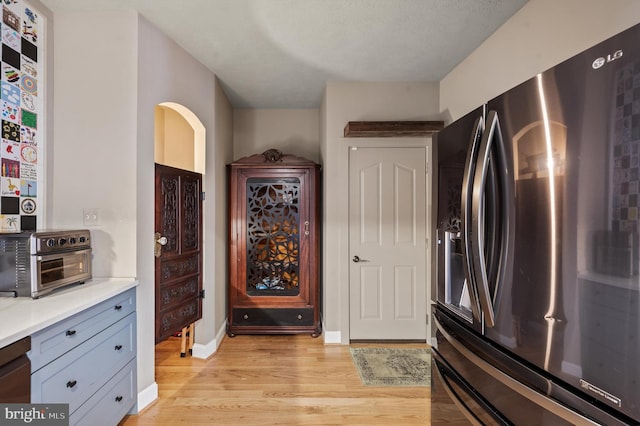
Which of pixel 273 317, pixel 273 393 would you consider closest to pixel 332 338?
pixel 273 317

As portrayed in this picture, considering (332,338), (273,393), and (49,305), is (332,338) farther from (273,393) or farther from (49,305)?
(49,305)

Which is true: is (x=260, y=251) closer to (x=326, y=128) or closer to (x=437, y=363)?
(x=326, y=128)

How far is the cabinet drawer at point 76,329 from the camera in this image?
4.19 ft

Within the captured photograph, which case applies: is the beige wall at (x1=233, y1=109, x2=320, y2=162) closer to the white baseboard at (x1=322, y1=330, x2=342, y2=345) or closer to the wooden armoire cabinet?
the wooden armoire cabinet

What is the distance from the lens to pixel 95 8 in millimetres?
1928

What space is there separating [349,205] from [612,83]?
241 cm

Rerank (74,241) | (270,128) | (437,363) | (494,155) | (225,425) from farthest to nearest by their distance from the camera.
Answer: (270,128) < (225,425) < (74,241) < (437,363) < (494,155)

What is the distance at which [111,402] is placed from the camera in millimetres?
1713

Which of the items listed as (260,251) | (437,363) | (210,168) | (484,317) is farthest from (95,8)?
(437,363)

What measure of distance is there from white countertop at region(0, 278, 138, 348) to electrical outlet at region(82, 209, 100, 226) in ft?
1.22

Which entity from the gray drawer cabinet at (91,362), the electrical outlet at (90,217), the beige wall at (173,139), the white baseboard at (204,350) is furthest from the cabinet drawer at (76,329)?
the beige wall at (173,139)

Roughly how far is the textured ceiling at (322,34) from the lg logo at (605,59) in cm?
149

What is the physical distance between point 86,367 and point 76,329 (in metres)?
0.23

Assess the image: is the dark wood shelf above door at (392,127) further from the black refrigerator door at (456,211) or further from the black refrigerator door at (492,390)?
the black refrigerator door at (492,390)
